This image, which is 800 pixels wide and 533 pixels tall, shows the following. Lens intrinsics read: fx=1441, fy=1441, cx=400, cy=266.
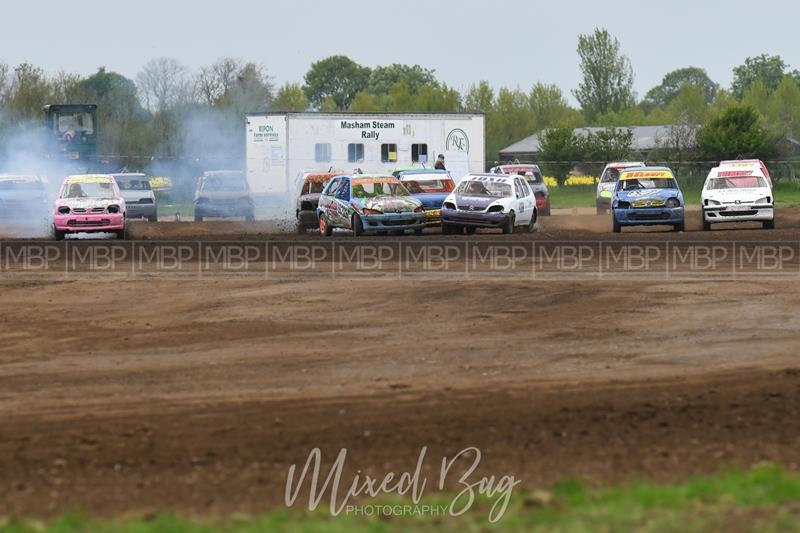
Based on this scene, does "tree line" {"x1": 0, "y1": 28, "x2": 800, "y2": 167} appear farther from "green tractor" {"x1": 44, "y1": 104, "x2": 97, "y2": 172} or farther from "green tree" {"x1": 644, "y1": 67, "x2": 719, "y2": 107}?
"green tree" {"x1": 644, "y1": 67, "x2": 719, "y2": 107}

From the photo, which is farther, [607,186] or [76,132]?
[76,132]

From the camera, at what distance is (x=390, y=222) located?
30.7m

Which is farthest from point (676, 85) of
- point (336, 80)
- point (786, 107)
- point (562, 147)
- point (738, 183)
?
point (738, 183)

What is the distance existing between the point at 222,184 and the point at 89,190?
336 inches

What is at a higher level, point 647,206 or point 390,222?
point 647,206

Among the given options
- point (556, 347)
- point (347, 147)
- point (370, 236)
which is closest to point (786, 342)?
point (556, 347)

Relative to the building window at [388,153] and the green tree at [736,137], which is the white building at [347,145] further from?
the green tree at [736,137]

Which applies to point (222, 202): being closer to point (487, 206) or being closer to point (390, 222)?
point (390, 222)

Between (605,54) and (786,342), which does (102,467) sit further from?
(605,54)

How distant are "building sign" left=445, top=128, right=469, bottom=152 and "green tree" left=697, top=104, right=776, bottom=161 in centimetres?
2513

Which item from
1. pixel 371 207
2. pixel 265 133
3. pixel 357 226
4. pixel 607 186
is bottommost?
pixel 357 226

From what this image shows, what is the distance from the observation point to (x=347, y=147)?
44781 millimetres

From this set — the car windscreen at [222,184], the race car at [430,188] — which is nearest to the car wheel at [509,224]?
the race car at [430,188]

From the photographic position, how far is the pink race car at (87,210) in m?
31.2
